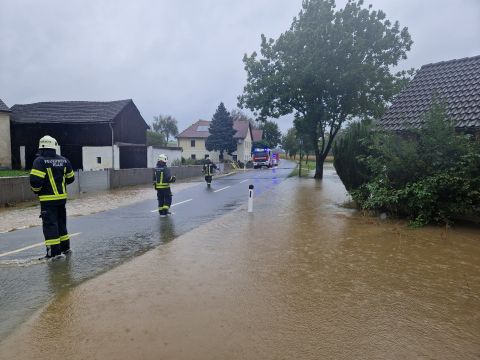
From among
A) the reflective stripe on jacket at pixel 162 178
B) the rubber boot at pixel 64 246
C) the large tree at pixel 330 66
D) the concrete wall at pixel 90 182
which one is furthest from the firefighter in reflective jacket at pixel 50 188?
the large tree at pixel 330 66

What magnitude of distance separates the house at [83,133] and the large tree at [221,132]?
20171mm

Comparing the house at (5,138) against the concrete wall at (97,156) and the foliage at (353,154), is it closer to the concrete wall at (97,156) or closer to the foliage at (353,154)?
the concrete wall at (97,156)

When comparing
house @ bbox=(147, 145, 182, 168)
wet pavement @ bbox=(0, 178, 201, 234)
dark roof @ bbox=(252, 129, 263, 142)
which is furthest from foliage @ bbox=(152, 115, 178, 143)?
wet pavement @ bbox=(0, 178, 201, 234)

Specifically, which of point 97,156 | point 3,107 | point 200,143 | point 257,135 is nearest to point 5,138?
point 3,107

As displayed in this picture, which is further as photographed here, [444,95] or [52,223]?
[444,95]

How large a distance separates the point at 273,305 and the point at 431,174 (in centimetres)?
696

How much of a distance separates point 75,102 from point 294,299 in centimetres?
4032

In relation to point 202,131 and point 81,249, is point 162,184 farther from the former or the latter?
point 202,131

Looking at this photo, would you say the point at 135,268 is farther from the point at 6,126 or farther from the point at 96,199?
the point at 6,126

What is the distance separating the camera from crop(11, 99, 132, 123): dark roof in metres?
36.5

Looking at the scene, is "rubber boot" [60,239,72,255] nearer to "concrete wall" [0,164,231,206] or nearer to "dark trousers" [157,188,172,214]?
"dark trousers" [157,188,172,214]

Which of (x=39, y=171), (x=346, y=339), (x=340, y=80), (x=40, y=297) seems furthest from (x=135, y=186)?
(x=346, y=339)

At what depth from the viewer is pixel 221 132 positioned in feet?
189

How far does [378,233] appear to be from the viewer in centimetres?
871
